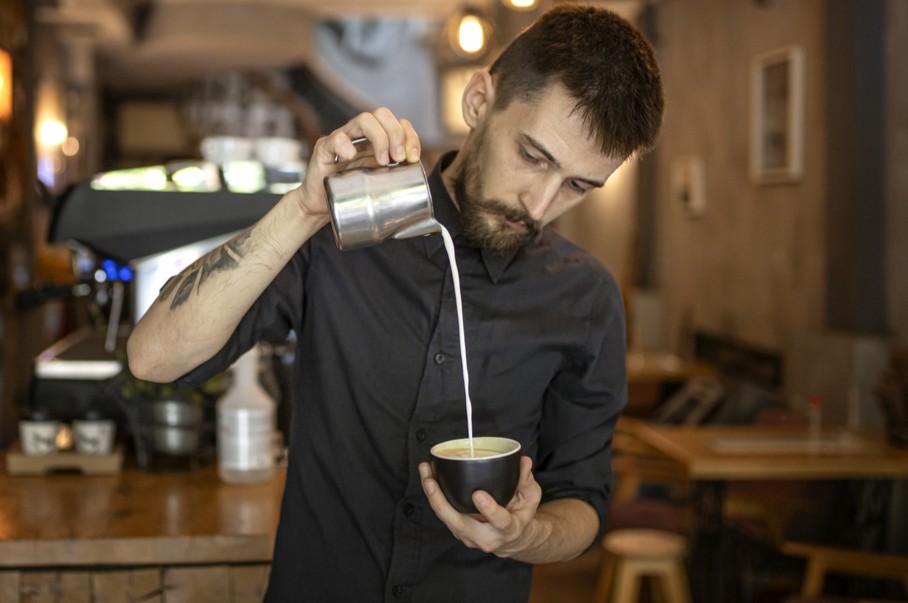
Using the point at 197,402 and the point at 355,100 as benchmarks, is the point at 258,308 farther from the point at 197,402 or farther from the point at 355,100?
the point at 355,100

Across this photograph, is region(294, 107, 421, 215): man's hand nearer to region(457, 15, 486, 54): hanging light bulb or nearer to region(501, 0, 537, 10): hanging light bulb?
region(501, 0, 537, 10): hanging light bulb

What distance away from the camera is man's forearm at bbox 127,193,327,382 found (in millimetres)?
1479

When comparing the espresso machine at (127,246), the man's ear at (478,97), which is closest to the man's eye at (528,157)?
the man's ear at (478,97)

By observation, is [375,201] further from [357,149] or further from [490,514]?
[490,514]

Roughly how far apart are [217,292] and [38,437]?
1.19 meters

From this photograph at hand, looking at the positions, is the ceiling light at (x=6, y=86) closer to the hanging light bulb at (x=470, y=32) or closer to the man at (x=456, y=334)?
the hanging light bulb at (x=470, y=32)

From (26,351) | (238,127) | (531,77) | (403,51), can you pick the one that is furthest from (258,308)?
(403,51)

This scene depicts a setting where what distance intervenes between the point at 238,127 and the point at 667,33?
16.5 feet

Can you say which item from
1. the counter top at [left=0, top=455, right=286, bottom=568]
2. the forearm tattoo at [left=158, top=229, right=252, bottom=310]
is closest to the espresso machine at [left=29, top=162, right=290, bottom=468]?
the counter top at [left=0, top=455, right=286, bottom=568]

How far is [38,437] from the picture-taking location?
7.99ft

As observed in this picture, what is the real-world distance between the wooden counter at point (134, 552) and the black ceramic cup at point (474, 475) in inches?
30.8

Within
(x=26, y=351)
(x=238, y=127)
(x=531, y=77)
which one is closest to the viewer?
(x=531, y=77)

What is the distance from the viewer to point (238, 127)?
35.5 ft

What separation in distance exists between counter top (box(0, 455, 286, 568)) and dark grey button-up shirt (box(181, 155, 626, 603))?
0.33 m
